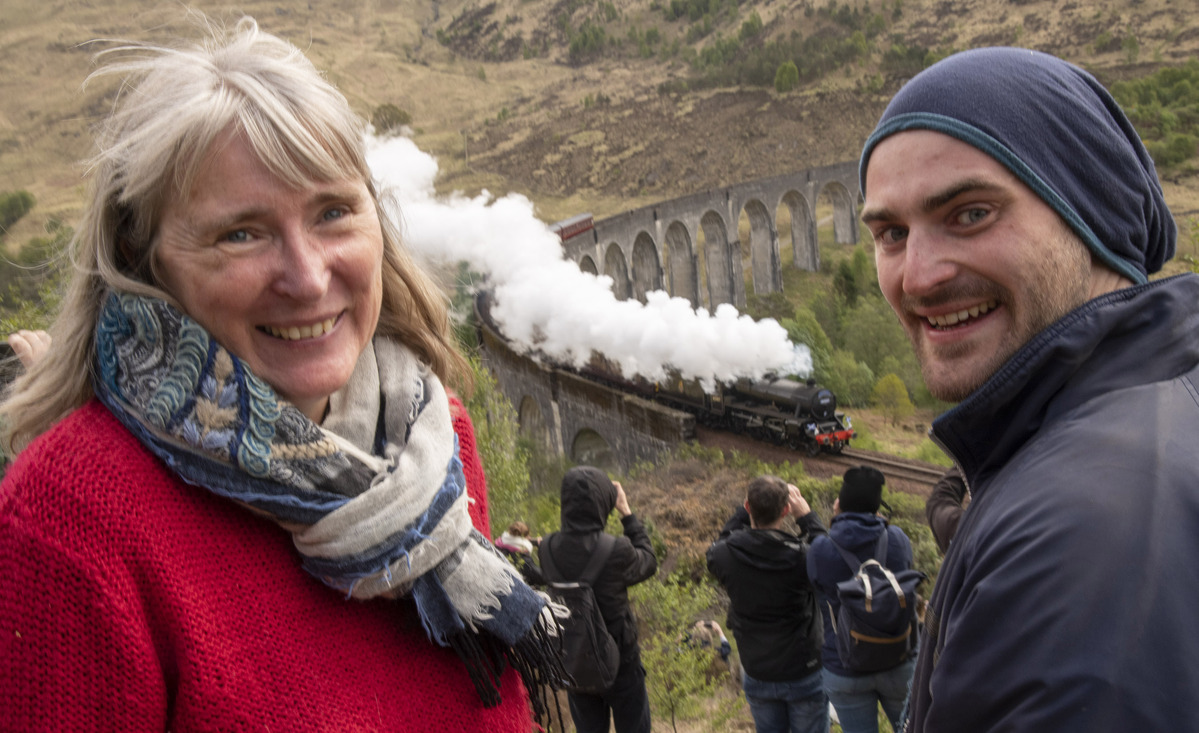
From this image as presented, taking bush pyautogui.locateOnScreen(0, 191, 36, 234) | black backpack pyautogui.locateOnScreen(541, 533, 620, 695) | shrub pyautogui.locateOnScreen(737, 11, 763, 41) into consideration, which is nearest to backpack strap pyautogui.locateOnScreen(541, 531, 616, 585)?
black backpack pyautogui.locateOnScreen(541, 533, 620, 695)

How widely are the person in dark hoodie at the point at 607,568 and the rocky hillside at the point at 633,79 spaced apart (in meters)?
47.2

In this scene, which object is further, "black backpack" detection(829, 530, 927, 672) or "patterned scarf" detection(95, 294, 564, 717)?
"black backpack" detection(829, 530, 927, 672)

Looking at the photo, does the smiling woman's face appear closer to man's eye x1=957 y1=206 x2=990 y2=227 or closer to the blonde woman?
the blonde woman

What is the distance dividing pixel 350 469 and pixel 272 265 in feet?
1.42

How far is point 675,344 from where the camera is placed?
23172 mm

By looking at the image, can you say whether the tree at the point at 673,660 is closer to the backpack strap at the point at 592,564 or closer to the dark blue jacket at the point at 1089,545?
the backpack strap at the point at 592,564

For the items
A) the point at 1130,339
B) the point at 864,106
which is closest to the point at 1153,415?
the point at 1130,339

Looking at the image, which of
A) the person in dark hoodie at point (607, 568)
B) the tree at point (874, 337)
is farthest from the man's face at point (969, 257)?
the tree at point (874, 337)

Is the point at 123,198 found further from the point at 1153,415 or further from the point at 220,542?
the point at 1153,415

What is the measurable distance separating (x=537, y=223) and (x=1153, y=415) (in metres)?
33.9

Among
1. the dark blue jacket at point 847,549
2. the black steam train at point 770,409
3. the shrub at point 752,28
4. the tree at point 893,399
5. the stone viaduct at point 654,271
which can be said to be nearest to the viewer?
the dark blue jacket at point 847,549

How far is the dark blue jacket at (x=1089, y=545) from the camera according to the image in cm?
112

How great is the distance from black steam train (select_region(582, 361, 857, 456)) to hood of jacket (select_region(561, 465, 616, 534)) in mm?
15453

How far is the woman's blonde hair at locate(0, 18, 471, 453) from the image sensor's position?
1.43 meters
